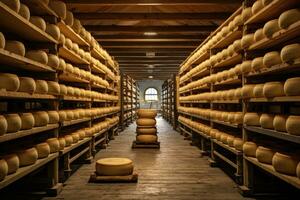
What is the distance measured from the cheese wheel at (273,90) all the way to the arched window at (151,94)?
28029 millimetres

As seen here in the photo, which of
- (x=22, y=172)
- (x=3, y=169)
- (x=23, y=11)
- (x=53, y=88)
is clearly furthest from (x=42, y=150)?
(x=23, y=11)

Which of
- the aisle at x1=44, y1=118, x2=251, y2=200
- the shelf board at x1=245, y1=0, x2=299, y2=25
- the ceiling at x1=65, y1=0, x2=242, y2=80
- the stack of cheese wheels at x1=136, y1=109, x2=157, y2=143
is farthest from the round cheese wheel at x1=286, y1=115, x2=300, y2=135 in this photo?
the stack of cheese wheels at x1=136, y1=109, x2=157, y2=143

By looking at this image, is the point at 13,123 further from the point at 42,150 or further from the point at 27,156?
the point at 42,150

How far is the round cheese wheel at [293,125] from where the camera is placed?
2.83 m

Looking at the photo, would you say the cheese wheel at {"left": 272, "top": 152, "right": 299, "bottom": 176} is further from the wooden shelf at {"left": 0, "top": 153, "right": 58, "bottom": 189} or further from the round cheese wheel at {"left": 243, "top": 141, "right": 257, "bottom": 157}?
the wooden shelf at {"left": 0, "top": 153, "right": 58, "bottom": 189}

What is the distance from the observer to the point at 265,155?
359cm

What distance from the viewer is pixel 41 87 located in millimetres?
3758

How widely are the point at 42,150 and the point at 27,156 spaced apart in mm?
382

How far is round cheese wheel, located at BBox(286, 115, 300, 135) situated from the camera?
9.27 ft

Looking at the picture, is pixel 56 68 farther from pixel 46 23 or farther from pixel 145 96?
pixel 145 96

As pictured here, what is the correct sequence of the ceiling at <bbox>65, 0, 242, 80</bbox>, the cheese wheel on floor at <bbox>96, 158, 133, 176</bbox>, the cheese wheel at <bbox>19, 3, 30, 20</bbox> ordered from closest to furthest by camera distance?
the cheese wheel at <bbox>19, 3, 30, 20</bbox>
the cheese wheel on floor at <bbox>96, 158, 133, 176</bbox>
the ceiling at <bbox>65, 0, 242, 80</bbox>

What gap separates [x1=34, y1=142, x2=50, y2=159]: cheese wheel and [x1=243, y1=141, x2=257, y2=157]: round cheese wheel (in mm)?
2451

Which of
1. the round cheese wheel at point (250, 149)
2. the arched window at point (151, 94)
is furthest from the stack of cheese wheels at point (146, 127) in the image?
the arched window at point (151, 94)

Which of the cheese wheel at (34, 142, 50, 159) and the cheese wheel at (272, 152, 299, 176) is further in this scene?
the cheese wheel at (34, 142, 50, 159)
